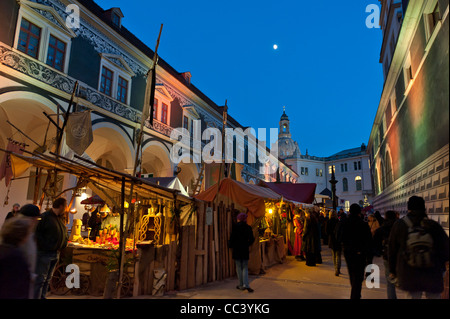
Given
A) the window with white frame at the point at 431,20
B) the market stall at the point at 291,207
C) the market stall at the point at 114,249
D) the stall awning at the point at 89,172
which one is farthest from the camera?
the market stall at the point at 291,207

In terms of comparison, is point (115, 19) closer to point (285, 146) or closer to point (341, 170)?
point (285, 146)

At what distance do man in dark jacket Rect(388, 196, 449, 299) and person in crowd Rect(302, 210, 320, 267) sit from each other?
6011mm

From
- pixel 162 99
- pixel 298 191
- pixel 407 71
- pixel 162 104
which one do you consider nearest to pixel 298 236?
pixel 298 191

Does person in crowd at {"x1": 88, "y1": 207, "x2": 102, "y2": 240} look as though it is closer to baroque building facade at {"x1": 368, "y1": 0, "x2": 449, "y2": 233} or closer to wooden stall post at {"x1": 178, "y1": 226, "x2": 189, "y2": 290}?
wooden stall post at {"x1": 178, "y1": 226, "x2": 189, "y2": 290}

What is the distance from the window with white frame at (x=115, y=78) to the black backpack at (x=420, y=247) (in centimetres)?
1408

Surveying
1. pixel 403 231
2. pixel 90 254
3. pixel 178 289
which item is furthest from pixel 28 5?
pixel 403 231

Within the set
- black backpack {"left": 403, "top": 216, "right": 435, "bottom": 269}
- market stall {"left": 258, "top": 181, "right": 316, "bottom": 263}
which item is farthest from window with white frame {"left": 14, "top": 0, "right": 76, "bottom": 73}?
black backpack {"left": 403, "top": 216, "right": 435, "bottom": 269}

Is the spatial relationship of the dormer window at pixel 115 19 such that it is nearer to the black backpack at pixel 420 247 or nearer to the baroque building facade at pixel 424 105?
the baroque building facade at pixel 424 105

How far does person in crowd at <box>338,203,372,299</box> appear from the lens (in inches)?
197

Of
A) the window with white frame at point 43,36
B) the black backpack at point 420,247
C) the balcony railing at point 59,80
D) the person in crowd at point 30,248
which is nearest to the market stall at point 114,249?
the person in crowd at point 30,248

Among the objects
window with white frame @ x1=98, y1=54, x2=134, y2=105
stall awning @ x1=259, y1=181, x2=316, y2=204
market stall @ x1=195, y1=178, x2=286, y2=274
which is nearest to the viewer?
market stall @ x1=195, y1=178, x2=286, y2=274

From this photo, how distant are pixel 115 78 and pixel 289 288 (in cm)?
1307

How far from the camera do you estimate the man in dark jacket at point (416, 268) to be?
3377mm

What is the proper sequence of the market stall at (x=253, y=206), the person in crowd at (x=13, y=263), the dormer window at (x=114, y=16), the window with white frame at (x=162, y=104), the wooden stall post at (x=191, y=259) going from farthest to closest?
the window with white frame at (x=162, y=104), the dormer window at (x=114, y=16), the market stall at (x=253, y=206), the wooden stall post at (x=191, y=259), the person in crowd at (x=13, y=263)
